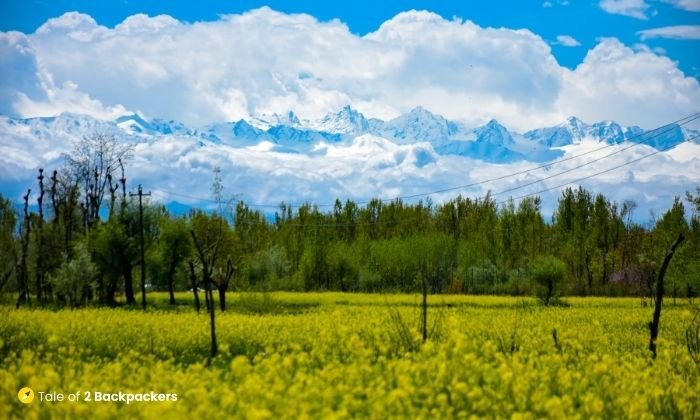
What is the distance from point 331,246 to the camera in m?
78.8

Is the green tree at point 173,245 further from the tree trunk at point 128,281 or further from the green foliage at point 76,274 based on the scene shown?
the green foliage at point 76,274

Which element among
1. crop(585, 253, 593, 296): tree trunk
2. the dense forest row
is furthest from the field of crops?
crop(585, 253, 593, 296): tree trunk

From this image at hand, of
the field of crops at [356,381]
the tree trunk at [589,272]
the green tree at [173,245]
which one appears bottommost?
the field of crops at [356,381]

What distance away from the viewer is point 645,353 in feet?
65.3

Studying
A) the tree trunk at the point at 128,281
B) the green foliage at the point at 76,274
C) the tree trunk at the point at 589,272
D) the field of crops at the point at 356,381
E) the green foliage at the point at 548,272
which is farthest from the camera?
the tree trunk at the point at 589,272

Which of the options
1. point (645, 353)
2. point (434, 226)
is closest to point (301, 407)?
point (645, 353)

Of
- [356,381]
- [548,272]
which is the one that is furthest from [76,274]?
[356,381]

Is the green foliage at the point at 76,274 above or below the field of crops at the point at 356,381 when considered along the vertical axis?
above

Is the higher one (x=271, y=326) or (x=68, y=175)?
(x=68, y=175)

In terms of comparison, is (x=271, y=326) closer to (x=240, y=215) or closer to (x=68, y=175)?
(x=68, y=175)

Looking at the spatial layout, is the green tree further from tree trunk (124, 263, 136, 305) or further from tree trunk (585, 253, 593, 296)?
tree trunk (585, 253, 593, 296)

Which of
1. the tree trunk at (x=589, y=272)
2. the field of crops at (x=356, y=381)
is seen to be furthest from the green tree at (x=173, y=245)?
the tree trunk at (x=589, y=272)

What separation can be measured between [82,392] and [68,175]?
4824 cm

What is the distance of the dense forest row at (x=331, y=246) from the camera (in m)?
48.5
